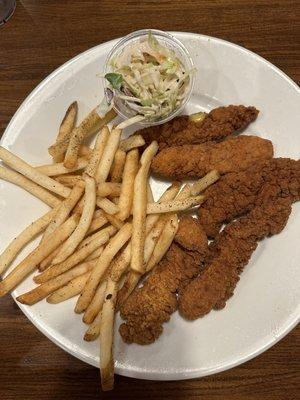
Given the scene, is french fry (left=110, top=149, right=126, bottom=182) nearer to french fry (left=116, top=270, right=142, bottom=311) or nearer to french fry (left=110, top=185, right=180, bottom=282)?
french fry (left=110, top=185, right=180, bottom=282)

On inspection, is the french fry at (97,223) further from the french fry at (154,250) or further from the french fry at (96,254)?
the french fry at (154,250)

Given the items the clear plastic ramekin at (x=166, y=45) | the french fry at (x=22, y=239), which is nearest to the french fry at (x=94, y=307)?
the french fry at (x=22, y=239)

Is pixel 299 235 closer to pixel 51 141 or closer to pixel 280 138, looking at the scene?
pixel 280 138

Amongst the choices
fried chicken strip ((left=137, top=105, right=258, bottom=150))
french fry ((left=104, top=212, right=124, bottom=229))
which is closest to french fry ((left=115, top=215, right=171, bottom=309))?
french fry ((left=104, top=212, right=124, bottom=229))

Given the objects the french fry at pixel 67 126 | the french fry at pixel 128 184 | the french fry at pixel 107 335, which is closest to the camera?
the french fry at pixel 107 335

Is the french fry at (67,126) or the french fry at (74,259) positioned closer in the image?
the french fry at (74,259)

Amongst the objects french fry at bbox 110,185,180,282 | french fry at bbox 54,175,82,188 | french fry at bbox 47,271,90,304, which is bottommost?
french fry at bbox 47,271,90,304

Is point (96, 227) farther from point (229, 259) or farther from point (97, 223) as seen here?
point (229, 259)
